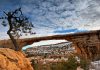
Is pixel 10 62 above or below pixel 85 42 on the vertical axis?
above

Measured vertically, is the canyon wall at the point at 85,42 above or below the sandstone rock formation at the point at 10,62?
below

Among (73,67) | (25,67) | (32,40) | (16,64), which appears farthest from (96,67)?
(32,40)

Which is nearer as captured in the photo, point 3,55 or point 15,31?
point 3,55

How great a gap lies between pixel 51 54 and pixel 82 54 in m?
10.2

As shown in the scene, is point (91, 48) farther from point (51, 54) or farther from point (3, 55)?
point (3, 55)

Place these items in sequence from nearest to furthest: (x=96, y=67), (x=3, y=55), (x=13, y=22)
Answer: (x=3, y=55) → (x=96, y=67) → (x=13, y=22)

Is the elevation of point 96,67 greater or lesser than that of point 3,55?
lesser

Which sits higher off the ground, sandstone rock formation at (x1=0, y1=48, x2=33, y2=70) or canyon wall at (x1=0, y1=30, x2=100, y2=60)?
sandstone rock formation at (x1=0, y1=48, x2=33, y2=70)

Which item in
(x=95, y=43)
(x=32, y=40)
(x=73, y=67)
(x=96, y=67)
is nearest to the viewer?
(x=96, y=67)

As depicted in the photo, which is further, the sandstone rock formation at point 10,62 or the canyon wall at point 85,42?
the canyon wall at point 85,42

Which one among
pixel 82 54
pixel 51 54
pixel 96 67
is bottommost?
pixel 51 54

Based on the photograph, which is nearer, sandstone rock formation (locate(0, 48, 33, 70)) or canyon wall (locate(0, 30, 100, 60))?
sandstone rock formation (locate(0, 48, 33, 70))

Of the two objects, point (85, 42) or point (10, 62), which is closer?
point (10, 62)

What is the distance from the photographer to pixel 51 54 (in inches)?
1176
